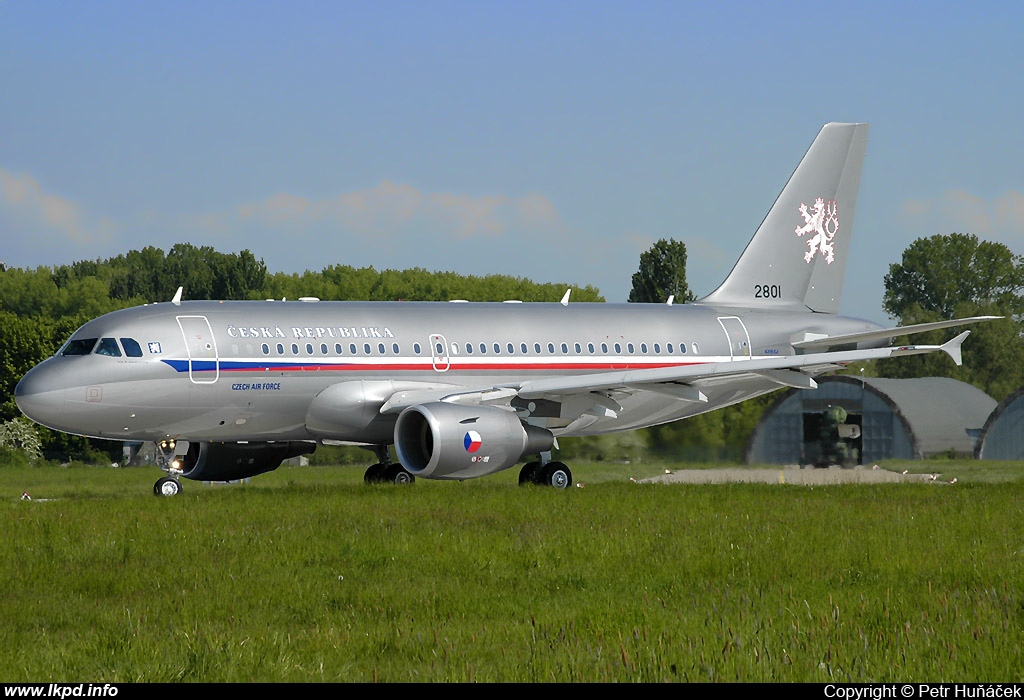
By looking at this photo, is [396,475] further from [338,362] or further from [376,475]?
[338,362]

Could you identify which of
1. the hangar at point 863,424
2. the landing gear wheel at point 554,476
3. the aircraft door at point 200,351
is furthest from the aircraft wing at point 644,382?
the hangar at point 863,424

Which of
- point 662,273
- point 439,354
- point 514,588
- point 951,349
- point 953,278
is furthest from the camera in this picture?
point 953,278

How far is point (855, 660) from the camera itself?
941 centimetres

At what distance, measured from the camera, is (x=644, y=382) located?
27.5 meters

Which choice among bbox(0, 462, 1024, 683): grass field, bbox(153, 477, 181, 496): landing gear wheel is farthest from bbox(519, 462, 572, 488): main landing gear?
bbox(153, 477, 181, 496): landing gear wheel

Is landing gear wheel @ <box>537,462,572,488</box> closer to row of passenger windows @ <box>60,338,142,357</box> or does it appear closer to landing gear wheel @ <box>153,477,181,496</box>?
landing gear wheel @ <box>153,477,181,496</box>

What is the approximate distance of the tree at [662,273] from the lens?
84.0 m

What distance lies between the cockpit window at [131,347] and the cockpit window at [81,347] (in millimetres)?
607

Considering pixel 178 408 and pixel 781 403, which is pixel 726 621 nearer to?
pixel 178 408

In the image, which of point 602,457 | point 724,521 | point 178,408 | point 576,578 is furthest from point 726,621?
point 602,457

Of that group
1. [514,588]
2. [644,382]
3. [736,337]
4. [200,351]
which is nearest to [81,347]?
[200,351]

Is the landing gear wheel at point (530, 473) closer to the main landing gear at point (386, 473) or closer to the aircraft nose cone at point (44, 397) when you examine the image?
Result: the main landing gear at point (386, 473)

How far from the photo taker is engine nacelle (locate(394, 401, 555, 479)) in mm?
25016

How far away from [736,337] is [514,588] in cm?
2008
